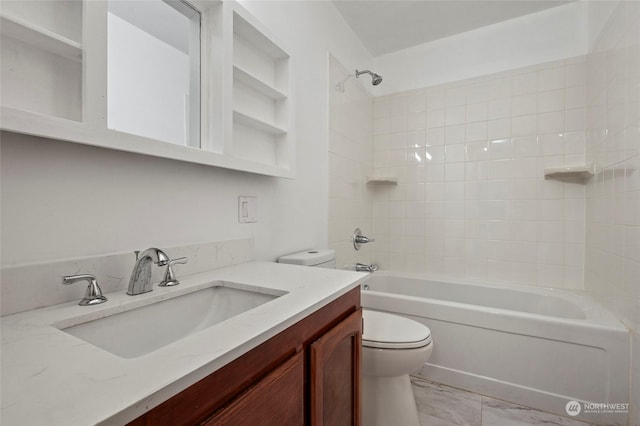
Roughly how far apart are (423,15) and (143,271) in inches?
96.9

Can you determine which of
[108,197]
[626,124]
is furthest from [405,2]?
[108,197]

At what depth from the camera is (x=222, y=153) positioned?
1.10 meters

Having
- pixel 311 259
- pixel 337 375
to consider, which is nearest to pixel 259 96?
pixel 311 259

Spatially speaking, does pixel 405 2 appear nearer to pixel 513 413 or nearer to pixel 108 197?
pixel 108 197

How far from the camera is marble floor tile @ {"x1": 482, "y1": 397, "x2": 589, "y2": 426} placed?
4.78 ft

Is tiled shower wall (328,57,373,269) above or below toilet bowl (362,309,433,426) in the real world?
above

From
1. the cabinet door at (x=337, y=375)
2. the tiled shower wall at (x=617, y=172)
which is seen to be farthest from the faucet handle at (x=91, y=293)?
the tiled shower wall at (x=617, y=172)

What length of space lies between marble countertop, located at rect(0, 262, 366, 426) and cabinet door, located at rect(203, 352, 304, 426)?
0.09m

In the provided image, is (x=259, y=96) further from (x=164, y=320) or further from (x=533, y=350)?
(x=533, y=350)

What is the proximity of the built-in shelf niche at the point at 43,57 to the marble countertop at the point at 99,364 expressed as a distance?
46cm

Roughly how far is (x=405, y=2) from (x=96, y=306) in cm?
242

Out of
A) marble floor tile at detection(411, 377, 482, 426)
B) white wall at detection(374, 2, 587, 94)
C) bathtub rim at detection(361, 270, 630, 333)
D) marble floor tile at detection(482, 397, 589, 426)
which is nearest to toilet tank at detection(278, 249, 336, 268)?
bathtub rim at detection(361, 270, 630, 333)

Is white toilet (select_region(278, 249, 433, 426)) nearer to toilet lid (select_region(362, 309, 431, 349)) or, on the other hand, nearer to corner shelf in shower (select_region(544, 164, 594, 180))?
toilet lid (select_region(362, 309, 431, 349))

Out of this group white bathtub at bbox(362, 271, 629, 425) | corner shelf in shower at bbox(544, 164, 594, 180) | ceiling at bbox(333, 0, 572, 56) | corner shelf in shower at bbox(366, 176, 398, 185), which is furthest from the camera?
corner shelf in shower at bbox(366, 176, 398, 185)
